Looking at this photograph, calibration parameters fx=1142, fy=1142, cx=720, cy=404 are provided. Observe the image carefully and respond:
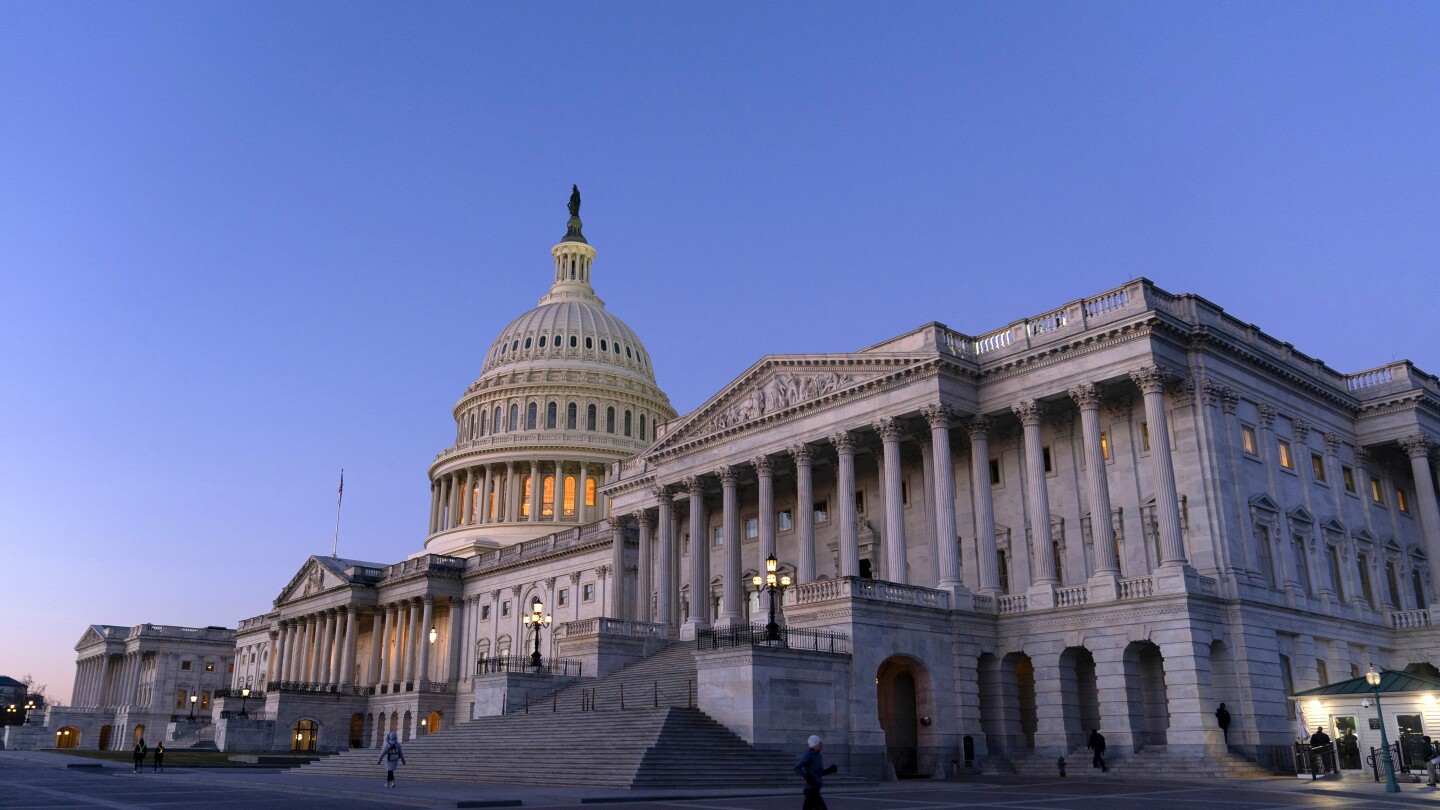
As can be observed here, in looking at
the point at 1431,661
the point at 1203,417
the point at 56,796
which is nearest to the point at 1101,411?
the point at 1203,417

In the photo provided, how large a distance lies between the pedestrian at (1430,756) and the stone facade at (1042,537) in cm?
518

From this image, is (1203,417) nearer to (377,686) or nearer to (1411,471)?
(1411,471)

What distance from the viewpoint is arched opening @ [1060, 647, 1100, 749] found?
42750 millimetres

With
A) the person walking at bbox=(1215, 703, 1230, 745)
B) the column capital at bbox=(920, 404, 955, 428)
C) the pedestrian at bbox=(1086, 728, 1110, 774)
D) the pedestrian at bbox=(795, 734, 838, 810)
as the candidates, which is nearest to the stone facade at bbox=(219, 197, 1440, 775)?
the column capital at bbox=(920, 404, 955, 428)

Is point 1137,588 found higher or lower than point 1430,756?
higher

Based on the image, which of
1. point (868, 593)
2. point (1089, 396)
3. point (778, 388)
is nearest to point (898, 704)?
point (868, 593)

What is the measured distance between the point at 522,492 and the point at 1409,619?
264 feet

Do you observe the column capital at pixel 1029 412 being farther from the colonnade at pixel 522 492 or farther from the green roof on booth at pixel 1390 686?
the colonnade at pixel 522 492

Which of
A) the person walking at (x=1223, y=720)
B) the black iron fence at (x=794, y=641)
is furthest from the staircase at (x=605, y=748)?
the person walking at (x=1223, y=720)

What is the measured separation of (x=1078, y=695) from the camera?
44.8 metres

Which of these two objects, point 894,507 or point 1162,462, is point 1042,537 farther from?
point 894,507

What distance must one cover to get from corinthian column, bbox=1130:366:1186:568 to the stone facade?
4.0 inches

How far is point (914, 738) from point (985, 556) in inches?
310

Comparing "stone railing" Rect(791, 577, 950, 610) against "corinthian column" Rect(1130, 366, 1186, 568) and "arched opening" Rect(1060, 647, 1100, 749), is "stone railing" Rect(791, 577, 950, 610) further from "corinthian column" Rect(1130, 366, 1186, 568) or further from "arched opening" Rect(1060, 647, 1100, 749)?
"corinthian column" Rect(1130, 366, 1186, 568)
